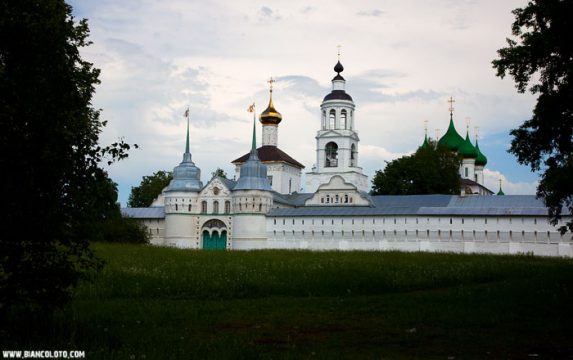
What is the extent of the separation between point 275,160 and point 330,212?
1299 cm

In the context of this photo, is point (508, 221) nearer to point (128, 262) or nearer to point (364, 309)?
point (128, 262)

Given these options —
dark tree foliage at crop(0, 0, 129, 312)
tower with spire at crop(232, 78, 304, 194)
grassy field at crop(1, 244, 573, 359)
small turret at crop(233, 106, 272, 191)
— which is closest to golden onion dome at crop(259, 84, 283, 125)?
tower with spire at crop(232, 78, 304, 194)

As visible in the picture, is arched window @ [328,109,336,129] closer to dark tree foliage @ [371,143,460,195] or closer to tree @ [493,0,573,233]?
dark tree foliage @ [371,143,460,195]

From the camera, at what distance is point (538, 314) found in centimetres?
1417

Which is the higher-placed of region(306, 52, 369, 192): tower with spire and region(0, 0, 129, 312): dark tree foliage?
region(306, 52, 369, 192): tower with spire

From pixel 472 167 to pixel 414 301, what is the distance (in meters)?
69.6

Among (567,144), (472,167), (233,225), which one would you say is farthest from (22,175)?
(472,167)

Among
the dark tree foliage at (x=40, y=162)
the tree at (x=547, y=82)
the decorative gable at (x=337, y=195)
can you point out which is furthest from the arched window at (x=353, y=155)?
the dark tree foliage at (x=40, y=162)

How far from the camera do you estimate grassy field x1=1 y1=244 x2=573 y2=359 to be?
35.0 ft

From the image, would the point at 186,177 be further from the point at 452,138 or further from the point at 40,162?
the point at 40,162

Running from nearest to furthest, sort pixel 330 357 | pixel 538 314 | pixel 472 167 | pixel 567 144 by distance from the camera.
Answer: pixel 330 357
pixel 538 314
pixel 567 144
pixel 472 167

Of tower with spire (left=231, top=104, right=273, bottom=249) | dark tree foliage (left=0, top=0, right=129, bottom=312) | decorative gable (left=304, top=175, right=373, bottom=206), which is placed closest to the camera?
dark tree foliage (left=0, top=0, right=129, bottom=312)

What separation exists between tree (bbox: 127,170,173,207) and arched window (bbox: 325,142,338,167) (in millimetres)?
21977

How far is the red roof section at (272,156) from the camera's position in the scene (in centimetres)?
7119
